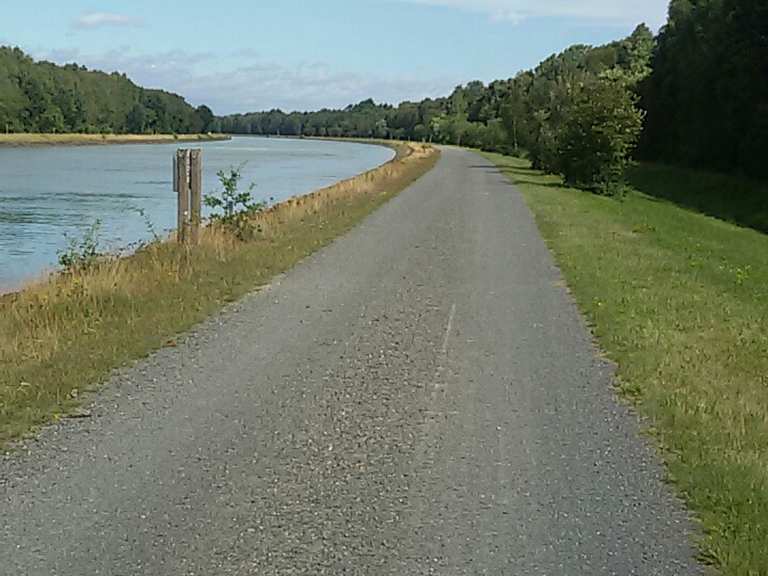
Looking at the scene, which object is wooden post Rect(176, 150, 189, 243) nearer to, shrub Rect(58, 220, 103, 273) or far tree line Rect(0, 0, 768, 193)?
shrub Rect(58, 220, 103, 273)

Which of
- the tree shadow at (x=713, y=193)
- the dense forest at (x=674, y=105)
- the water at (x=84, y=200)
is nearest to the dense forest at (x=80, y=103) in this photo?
the dense forest at (x=674, y=105)

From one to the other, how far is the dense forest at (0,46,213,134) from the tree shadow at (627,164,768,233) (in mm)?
75351

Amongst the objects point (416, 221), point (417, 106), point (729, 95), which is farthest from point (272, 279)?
point (417, 106)

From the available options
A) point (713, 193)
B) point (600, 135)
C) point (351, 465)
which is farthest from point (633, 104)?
point (351, 465)

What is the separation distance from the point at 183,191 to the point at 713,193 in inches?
1382

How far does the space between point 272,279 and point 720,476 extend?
820cm

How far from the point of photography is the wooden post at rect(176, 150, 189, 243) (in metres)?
14.8

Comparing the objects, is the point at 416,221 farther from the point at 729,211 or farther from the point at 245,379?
the point at 729,211

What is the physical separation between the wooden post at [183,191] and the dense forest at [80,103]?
9910 cm

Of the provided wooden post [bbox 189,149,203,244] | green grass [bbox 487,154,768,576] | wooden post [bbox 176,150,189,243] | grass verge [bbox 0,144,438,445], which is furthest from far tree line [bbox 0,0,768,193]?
wooden post [bbox 176,150,189,243]

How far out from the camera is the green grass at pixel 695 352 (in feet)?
17.1

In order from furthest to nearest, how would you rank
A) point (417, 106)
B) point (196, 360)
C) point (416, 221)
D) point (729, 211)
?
point (417, 106) → point (729, 211) → point (416, 221) → point (196, 360)

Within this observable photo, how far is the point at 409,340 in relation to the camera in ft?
30.5

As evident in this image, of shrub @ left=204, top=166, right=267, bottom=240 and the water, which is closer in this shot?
shrub @ left=204, top=166, right=267, bottom=240
